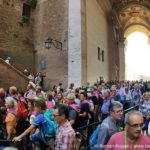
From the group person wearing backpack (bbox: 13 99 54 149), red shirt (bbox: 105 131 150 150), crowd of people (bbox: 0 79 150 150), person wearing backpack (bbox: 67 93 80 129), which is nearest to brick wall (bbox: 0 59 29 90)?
crowd of people (bbox: 0 79 150 150)

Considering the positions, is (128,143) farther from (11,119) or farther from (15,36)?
(15,36)

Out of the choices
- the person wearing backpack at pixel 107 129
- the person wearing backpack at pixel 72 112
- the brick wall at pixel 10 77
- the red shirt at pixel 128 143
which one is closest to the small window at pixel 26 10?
the brick wall at pixel 10 77

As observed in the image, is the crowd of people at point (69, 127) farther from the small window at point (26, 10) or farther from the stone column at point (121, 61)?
the stone column at point (121, 61)

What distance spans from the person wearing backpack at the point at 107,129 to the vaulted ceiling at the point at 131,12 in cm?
2641

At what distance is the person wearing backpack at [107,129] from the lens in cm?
478

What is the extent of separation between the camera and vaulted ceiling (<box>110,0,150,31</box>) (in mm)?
32844

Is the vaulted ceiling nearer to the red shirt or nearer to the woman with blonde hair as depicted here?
the woman with blonde hair

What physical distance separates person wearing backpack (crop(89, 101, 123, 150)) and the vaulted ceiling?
26409 mm

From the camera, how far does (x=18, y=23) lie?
74.2ft

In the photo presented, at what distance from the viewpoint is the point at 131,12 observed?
38656mm

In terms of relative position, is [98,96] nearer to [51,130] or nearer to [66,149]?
[51,130]

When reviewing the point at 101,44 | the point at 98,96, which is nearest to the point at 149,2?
the point at 101,44

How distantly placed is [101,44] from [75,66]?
6.20m

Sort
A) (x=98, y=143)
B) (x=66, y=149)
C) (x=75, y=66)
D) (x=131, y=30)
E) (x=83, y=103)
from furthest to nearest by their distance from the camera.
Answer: (x=131, y=30)
(x=75, y=66)
(x=83, y=103)
(x=66, y=149)
(x=98, y=143)
